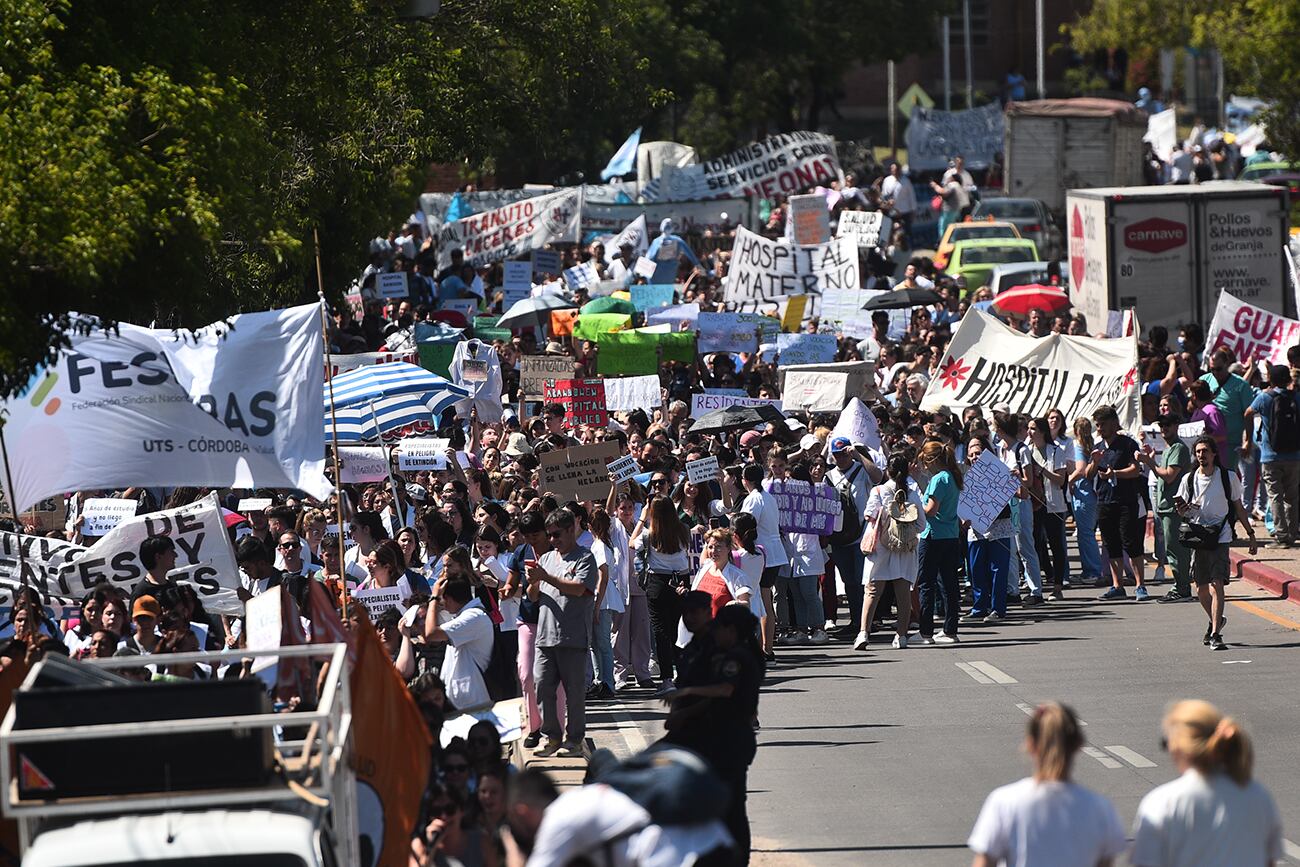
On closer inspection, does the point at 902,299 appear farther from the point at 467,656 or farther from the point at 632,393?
the point at 467,656

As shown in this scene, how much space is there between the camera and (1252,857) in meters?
7.25

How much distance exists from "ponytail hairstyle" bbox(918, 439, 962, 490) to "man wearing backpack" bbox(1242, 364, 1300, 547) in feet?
14.1

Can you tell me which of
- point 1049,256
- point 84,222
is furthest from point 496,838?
point 1049,256

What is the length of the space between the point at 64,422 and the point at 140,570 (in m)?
1.88

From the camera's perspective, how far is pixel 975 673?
53.6ft

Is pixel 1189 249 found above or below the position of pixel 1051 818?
above

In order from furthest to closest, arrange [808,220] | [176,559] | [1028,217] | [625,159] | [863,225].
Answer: [625,159], [1028,217], [863,225], [808,220], [176,559]

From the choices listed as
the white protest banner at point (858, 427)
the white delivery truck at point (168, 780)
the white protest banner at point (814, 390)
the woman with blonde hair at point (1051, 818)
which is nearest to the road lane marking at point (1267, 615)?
the white protest banner at point (858, 427)

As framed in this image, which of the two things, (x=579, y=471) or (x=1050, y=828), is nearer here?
(x=1050, y=828)

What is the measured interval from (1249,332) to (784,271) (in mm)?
10244

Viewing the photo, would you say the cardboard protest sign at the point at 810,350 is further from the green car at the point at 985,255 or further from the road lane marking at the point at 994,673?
the green car at the point at 985,255

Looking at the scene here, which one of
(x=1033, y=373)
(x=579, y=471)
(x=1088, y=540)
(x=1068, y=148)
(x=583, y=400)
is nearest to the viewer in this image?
(x=579, y=471)

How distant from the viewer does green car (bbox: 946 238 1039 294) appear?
135 feet

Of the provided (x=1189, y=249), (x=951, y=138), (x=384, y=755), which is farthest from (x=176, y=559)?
(x=951, y=138)
